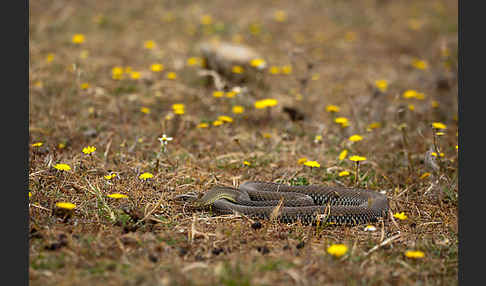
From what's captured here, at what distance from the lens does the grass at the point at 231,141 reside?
4801 mm

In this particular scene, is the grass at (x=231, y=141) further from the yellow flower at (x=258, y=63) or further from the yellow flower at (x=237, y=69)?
the yellow flower at (x=258, y=63)

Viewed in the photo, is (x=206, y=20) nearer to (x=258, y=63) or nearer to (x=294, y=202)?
(x=258, y=63)

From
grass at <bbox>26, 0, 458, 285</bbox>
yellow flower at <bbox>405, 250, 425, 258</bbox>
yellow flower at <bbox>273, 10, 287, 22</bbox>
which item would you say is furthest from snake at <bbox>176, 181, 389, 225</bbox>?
yellow flower at <bbox>273, 10, 287, 22</bbox>

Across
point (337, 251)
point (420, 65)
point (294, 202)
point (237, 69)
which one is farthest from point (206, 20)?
point (337, 251)

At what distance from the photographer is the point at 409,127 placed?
33.2ft

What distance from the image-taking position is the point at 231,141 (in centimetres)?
914

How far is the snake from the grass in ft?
0.50

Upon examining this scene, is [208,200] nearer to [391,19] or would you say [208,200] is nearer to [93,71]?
[93,71]

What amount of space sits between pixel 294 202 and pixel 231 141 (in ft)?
9.83

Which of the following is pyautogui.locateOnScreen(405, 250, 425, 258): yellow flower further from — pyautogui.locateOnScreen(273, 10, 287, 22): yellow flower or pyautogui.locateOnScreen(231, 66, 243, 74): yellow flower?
pyautogui.locateOnScreen(273, 10, 287, 22): yellow flower

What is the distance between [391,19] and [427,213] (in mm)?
12601

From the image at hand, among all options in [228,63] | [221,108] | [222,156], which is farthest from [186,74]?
[222,156]

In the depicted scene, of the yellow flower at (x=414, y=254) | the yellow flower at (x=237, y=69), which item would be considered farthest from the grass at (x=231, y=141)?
the yellow flower at (x=237, y=69)

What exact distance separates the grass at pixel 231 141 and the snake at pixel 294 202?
15 centimetres
